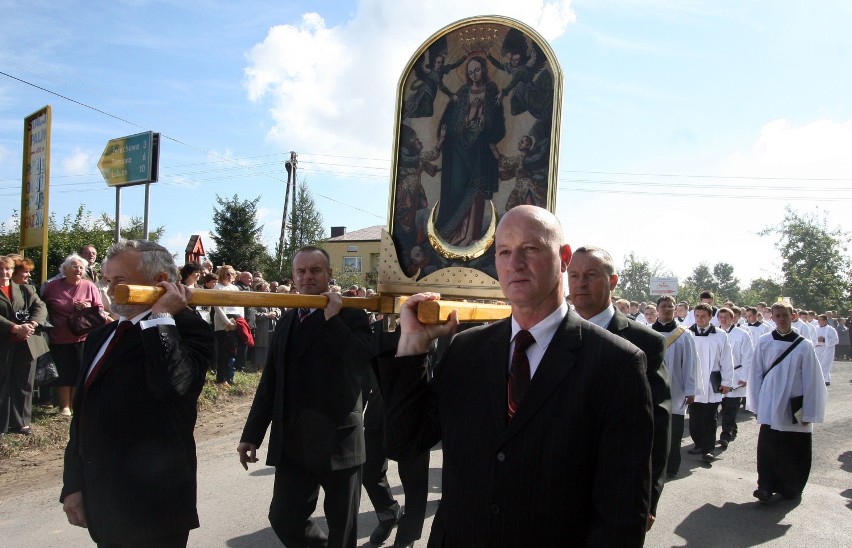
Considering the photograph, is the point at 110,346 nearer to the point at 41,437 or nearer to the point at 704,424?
the point at 41,437

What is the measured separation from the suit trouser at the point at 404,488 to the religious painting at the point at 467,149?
77.9 inches

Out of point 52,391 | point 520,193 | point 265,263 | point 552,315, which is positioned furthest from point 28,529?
point 265,263

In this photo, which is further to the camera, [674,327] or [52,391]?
[52,391]

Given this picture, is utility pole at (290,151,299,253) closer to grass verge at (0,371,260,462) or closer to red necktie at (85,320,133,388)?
grass verge at (0,371,260,462)

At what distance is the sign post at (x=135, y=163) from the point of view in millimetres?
13570

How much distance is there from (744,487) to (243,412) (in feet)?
23.0

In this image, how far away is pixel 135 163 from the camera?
1393cm

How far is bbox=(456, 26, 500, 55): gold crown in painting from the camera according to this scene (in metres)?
3.60

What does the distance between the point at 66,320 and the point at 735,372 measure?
10.5m

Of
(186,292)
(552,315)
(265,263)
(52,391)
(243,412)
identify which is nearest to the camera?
(552,315)

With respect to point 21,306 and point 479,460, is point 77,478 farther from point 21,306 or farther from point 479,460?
point 21,306

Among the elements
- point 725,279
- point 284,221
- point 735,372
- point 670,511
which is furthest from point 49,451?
point 725,279

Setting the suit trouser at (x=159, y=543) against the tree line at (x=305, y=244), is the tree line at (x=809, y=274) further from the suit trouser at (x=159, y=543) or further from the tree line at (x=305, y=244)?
the suit trouser at (x=159, y=543)

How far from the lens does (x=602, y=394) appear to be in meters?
1.97
